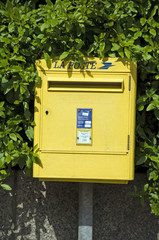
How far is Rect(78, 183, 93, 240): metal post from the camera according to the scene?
395 centimetres

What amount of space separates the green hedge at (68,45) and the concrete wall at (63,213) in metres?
0.35

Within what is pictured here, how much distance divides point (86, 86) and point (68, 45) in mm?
436

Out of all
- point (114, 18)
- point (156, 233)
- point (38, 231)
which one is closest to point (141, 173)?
point (156, 233)

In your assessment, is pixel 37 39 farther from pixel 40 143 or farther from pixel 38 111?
pixel 40 143

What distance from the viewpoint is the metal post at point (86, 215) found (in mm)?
3947

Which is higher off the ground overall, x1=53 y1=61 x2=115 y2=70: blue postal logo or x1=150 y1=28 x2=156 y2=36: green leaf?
x1=150 y1=28 x2=156 y2=36: green leaf

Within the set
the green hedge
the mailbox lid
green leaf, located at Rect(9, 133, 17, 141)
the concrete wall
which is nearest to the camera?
the mailbox lid

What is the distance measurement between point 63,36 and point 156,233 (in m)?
2.05

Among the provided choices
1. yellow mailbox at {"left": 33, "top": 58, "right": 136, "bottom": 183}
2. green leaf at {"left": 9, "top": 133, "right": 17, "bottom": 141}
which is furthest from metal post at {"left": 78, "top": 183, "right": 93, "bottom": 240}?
green leaf at {"left": 9, "top": 133, "right": 17, "bottom": 141}

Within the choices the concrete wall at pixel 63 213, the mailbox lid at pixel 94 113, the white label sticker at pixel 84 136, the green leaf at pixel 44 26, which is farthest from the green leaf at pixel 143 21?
the concrete wall at pixel 63 213

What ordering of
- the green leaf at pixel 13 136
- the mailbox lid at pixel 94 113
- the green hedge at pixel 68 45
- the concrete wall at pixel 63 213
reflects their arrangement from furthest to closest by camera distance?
the concrete wall at pixel 63 213 < the green leaf at pixel 13 136 < the green hedge at pixel 68 45 < the mailbox lid at pixel 94 113

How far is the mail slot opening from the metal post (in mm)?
862

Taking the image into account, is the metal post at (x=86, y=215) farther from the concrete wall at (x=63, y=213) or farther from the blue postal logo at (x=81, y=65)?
the blue postal logo at (x=81, y=65)

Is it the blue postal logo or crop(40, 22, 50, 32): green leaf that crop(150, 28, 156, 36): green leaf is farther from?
crop(40, 22, 50, 32): green leaf
